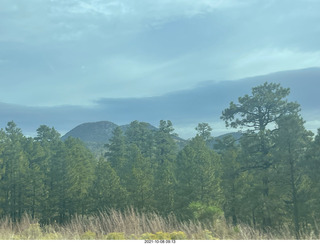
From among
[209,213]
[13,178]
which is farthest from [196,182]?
[13,178]

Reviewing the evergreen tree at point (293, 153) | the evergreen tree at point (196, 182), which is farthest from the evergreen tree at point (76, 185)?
the evergreen tree at point (293, 153)

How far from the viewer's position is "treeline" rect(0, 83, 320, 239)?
2934cm

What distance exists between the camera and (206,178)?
33.1 metres

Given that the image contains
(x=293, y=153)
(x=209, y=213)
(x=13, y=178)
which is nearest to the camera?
(x=209, y=213)

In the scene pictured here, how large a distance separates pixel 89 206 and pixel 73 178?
17.1 ft

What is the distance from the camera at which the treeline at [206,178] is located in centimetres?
2934

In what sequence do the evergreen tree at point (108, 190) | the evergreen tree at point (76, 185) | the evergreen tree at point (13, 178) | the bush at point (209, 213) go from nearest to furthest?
the bush at point (209, 213)
the evergreen tree at point (108, 190)
the evergreen tree at point (76, 185)
the evergreen tree at point (13, 178)

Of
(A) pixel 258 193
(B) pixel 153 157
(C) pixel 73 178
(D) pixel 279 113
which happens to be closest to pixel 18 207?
(C) pixel 73 178

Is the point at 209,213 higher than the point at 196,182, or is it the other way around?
the point at 196,182

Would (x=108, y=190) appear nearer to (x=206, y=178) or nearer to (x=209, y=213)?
(x=206, y=178)

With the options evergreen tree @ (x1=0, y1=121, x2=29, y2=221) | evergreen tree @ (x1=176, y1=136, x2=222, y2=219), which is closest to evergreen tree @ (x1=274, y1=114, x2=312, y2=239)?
evergreen tree @ (x1=176, y1=136, x2=222, y2=219)

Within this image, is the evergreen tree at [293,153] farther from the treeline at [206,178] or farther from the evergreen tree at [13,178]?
the evergreen tree at [13,178]

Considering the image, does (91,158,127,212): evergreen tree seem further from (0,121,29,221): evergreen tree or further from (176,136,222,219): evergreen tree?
(0,121,29,221): evergreen tree

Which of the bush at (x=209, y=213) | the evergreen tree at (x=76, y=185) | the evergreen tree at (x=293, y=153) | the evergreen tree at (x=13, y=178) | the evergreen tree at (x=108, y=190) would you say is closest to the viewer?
the bush at (x=209, y=213)
